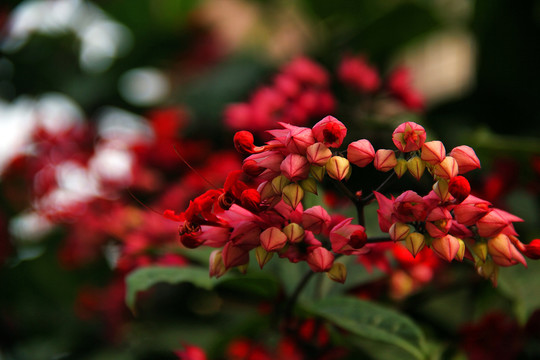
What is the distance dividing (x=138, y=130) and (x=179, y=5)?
1.64 feet

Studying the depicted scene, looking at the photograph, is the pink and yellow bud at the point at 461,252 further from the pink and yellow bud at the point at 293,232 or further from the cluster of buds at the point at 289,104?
the cluster of buds at the point at 289,104

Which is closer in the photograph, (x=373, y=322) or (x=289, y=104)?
(x=373, y=322)

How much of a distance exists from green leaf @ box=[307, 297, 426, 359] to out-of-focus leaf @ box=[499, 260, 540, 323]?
0.53 feet

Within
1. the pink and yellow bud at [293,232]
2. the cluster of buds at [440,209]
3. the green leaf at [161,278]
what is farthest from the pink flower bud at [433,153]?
the green leaf at [161,278]

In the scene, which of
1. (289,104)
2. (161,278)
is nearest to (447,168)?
(161,278)

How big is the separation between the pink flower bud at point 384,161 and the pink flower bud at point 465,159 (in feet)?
0.15

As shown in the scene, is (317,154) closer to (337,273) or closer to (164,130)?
(337,273)

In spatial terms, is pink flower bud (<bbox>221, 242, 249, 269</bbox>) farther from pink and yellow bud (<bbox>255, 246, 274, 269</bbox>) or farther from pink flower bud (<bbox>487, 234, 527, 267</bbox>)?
pink flower bud (<bbox>487, 234, 527, 267</bbox>)

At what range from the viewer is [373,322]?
42cm

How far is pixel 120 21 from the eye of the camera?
128 centimetres

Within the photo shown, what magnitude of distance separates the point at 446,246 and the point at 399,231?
0.03 metres

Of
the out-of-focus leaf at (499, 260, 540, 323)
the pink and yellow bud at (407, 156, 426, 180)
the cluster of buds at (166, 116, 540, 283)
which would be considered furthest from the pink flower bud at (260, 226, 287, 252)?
the out-of-focus leaf at (499, 260, 540, 323)

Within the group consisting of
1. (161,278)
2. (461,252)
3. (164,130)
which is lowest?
(164,130)

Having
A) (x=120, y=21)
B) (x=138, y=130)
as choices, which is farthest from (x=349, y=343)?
(x=120, y=21)
